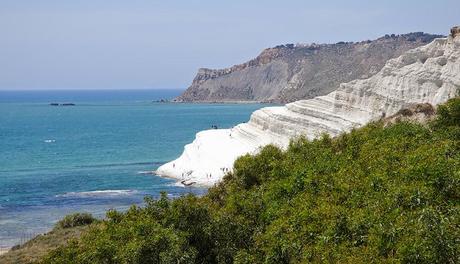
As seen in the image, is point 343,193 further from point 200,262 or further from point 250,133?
point 250,133

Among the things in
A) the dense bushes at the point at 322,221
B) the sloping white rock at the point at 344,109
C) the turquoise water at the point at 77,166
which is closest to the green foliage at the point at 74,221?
the turquoise water at the point at 77,166

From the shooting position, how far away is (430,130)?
38.2 metres

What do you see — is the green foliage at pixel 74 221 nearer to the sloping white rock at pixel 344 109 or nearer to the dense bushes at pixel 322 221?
the dense bushes at pixel 322 221

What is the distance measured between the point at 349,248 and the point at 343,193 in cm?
575

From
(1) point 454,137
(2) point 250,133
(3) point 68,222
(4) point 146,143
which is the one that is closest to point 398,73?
(2) point 250,133

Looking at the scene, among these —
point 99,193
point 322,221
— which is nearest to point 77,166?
point 99,193

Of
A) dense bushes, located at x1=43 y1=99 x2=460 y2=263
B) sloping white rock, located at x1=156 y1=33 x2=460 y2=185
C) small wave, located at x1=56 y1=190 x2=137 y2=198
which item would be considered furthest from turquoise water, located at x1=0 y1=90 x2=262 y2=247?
dense bushes, located at x1=43 y1=99 x2=460 y2=263

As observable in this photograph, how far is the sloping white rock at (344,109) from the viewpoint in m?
61.4

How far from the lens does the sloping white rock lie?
61375 millimetres

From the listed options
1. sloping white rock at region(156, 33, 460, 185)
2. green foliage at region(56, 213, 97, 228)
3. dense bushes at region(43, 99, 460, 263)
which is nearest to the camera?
dense bushes at region(43, 99, 460, 263)

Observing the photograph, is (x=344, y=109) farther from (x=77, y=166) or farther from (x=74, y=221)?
(x=77, y=166)

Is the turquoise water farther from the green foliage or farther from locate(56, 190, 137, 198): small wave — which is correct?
the green foliage

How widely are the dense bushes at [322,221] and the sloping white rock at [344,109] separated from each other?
3176cm

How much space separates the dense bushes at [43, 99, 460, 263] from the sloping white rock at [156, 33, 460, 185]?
31755 millimetres
